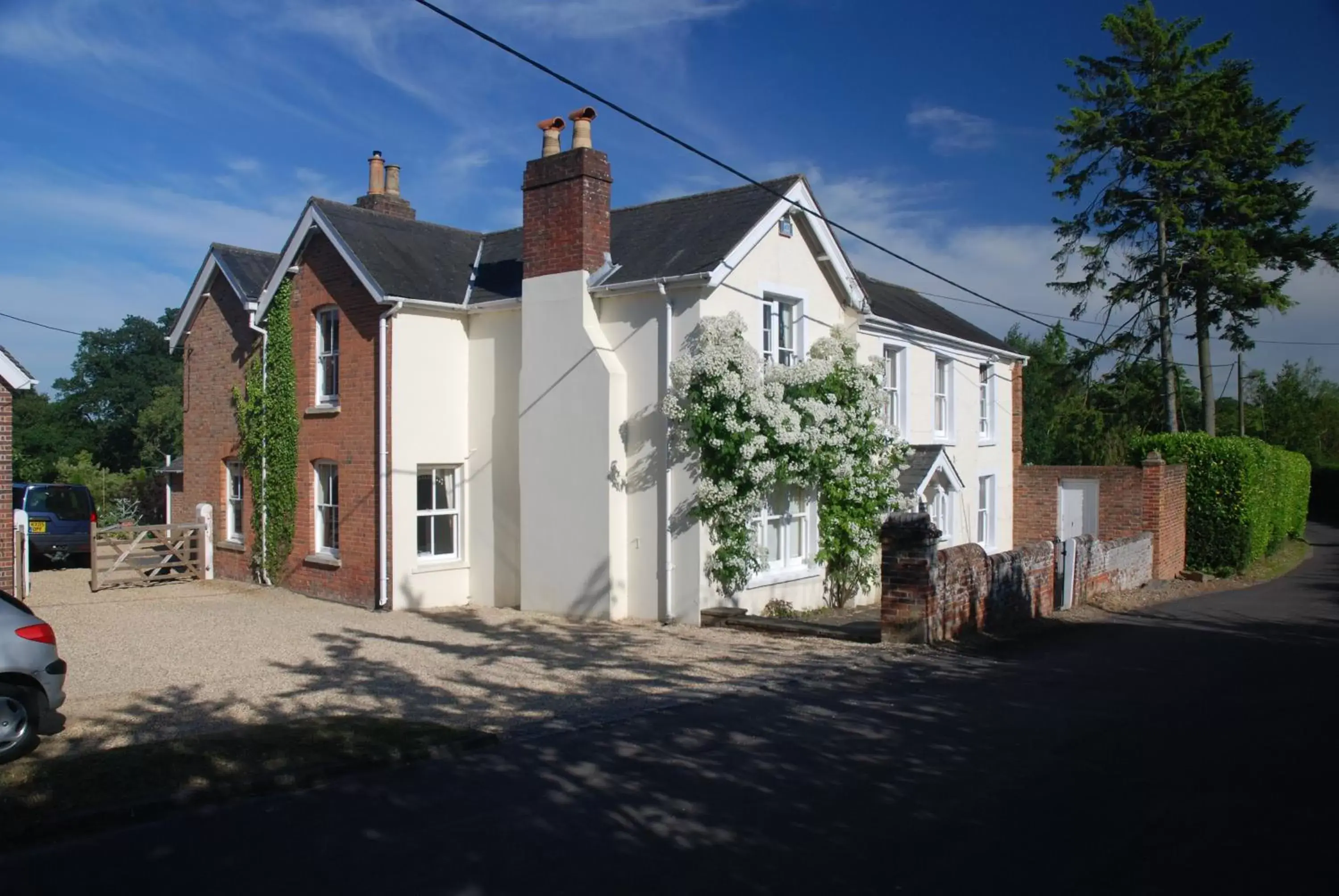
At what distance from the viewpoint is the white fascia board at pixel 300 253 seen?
1680 centimetres

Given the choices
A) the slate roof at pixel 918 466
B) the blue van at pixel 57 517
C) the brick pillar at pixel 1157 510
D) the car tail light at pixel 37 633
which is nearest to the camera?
the car tail light at pixel 37 633

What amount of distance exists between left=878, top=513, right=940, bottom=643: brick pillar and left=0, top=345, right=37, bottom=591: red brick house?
12.0 meters

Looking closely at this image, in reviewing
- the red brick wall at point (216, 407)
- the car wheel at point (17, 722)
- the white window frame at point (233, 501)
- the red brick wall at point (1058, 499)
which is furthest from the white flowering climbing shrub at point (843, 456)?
the white window frame at point (233, 501)

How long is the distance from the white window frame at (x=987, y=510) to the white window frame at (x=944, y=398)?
287 centimetres

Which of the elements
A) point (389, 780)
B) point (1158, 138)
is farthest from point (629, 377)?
point (1158, 138)

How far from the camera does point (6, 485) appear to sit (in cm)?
1457


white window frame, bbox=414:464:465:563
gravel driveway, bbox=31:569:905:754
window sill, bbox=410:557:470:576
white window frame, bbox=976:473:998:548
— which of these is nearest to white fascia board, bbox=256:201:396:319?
white window frame, bbox=414:464:465:563

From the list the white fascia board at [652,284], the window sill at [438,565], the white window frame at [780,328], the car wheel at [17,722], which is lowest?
the car wheel at [17,722]

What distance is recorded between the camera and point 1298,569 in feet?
89.5

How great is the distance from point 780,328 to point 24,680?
12.0 meters

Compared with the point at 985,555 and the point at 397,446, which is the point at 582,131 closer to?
the point at 397,446

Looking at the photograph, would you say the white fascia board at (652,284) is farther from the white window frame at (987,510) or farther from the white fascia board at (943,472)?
the white window frame at (987,510)

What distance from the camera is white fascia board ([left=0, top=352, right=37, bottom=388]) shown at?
47.7ft

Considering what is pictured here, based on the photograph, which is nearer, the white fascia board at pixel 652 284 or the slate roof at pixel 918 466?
the white fascia board at pixel 652 284
